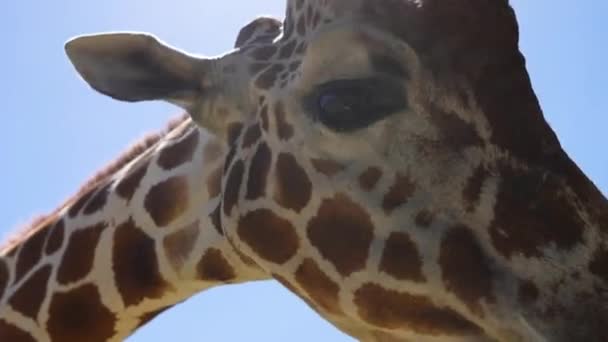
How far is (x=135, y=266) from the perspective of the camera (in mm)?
2967

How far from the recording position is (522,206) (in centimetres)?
201

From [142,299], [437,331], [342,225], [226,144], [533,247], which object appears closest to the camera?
[533,247]

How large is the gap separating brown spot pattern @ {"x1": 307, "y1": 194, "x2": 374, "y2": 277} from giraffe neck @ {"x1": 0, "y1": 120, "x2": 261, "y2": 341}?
480mm

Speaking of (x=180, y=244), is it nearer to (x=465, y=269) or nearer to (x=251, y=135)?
(x=251, y=135)

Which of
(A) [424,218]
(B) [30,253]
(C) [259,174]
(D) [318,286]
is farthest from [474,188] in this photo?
(B) [30,253]

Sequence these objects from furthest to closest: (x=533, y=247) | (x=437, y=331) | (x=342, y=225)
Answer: (x=342, y=225) → (x=437, y=331) → (x=533, y=247)

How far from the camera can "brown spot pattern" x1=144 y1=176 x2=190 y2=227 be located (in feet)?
9.47

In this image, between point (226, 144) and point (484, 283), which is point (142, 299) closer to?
point (226, 144)

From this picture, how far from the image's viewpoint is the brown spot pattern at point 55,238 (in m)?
3.23

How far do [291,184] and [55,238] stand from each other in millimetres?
1280

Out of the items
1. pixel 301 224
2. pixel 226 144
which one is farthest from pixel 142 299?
pixel 301 224

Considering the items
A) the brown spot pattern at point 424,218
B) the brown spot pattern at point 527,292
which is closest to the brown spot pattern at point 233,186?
the brown spot pattern at point 424,218

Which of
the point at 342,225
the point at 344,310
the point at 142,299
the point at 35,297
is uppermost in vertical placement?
the point at 342,225

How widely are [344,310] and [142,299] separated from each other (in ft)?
3.07
